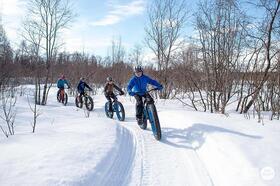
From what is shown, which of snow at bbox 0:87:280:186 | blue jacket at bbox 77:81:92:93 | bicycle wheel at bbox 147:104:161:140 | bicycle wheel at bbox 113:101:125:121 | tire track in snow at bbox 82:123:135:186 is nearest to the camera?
snow at bbox 0:87:280:186

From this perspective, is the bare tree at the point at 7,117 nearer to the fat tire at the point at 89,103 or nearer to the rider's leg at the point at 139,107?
the rider's leg at the point at 139,107

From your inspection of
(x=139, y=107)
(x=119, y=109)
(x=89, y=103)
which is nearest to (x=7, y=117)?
(x=139, y=107)

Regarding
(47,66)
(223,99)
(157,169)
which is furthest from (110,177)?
(47,66)

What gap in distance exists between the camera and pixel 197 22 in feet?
44.2

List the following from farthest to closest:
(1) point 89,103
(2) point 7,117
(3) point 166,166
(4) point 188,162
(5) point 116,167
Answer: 1. (1) point 89,103
2. (2) point 7,117
3. (4) point 188,162
4. (3) point 166,166
5. (5) point 116,167

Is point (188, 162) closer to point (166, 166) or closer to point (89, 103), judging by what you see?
point (166, 166)

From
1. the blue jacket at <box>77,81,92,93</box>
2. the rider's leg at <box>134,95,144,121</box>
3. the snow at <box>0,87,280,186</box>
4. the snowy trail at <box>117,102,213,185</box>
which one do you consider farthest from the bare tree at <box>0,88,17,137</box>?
the blue jacket at <box>77,81,92,93</box>

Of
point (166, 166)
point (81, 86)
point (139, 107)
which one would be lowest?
point (166, 166)

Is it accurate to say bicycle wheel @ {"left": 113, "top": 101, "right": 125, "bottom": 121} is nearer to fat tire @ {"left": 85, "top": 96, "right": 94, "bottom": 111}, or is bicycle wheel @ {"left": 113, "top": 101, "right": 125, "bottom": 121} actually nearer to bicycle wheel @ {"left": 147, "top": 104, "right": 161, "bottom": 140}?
bicycle wheel @ {"left": 147, "top": 104, "right": 161, "bottom": 140}

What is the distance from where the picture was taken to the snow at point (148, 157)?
3936 millimetres

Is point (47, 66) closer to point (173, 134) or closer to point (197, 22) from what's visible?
point (197, 22)

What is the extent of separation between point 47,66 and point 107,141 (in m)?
14.2

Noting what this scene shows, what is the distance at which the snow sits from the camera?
394cm

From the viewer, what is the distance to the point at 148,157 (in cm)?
556
